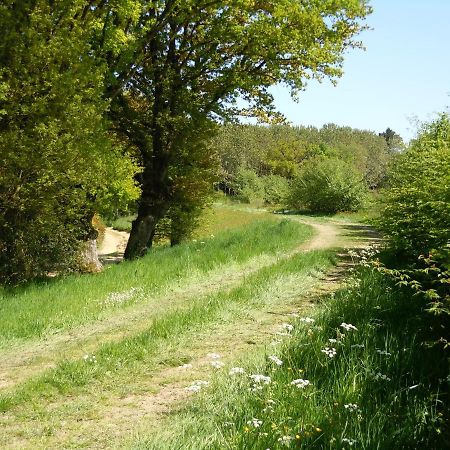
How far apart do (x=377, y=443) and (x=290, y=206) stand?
161 feet

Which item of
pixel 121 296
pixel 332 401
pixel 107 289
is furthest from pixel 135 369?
pixel 107 289

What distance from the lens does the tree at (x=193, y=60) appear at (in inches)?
564

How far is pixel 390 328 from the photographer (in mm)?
5297

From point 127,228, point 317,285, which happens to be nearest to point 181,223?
point 317,285

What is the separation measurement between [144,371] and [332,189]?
3811 centimetres

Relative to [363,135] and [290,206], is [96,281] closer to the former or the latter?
[290,206]

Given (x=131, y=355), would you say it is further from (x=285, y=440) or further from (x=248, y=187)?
(x=248, y=187)

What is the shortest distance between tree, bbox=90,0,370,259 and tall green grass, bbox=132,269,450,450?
35.7 ft

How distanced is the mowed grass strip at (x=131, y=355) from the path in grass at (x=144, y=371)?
0.31ft

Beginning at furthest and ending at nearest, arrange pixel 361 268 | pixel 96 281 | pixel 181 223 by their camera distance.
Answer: pixel 181 223
pixel 96 281
pixel 361 268

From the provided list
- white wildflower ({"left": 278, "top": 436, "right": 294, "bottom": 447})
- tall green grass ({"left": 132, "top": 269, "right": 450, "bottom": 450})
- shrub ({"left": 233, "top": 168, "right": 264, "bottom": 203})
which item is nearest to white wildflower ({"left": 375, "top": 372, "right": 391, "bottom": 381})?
tall green grass ({"left": 132, "top": 269, "right": 450, "bottom": 450})

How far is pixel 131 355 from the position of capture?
5.82 metres

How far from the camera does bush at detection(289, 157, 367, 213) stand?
41.5m

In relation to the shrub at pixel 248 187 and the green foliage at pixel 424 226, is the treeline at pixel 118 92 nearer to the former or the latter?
the green foliage at pixel 424 226
